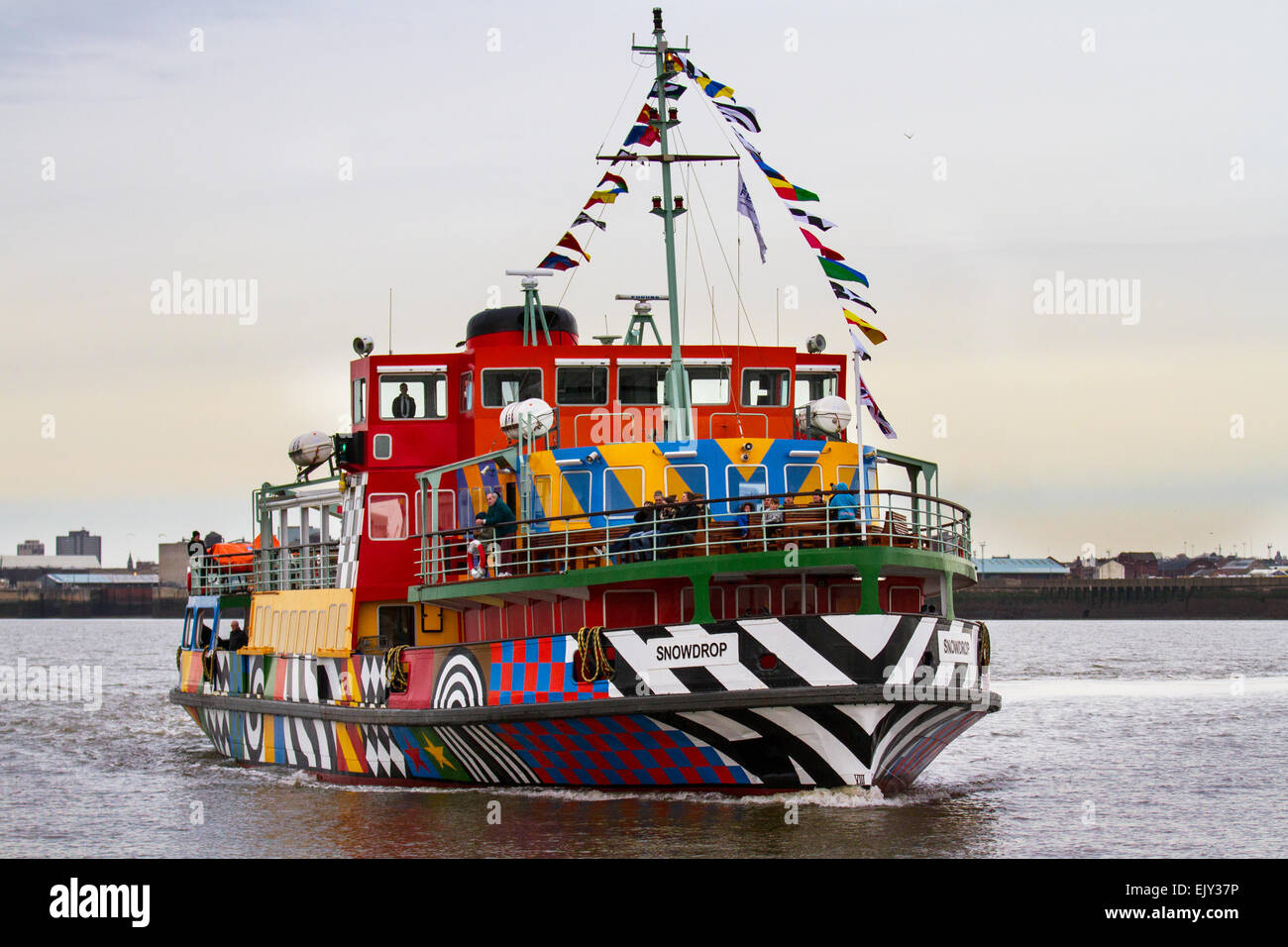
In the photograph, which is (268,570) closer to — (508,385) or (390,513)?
(390,513)

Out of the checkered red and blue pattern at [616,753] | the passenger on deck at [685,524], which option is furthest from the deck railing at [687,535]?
the checkered red and blue pattern at [616,753]

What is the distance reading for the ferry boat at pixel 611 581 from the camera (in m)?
19.0

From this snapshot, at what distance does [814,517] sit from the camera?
21.2m

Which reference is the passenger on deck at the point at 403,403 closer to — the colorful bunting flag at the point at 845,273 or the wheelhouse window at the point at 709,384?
the wheelhouse window at the point at 709,384

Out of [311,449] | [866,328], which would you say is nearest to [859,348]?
[866,328]

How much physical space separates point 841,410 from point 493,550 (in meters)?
5.60

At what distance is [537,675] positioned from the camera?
20.2 m

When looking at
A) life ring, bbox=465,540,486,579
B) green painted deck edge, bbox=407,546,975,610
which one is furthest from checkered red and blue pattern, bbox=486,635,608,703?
life ring, bbox=465,540,486,579

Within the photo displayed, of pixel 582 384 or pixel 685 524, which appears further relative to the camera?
pixel 582 384

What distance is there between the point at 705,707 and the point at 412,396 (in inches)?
332

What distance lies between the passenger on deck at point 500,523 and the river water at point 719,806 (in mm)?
3093

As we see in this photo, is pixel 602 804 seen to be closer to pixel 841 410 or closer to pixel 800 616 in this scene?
pixel 800 616

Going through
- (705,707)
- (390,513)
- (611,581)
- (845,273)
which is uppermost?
(845,273)
